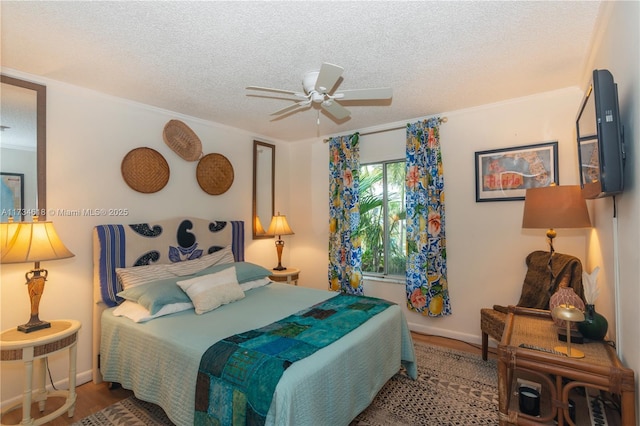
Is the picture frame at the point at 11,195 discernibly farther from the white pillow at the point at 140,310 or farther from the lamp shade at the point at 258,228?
the lamp shade at the point at 258,228

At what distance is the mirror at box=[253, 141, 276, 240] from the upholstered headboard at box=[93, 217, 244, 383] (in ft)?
1.78

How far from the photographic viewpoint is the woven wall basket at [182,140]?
346cm

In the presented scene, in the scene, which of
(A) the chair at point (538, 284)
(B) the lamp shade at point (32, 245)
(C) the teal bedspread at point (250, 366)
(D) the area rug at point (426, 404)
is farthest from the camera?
(A) the chair at point (538, 284)

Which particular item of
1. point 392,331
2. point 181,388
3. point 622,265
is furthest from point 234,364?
point 622,265

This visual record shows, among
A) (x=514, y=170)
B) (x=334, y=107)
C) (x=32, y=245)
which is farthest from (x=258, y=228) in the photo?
(x=514, y=170)

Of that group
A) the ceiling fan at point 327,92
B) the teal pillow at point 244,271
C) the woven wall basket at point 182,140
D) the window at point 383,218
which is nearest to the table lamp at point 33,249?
the teal pillow at point 244,271

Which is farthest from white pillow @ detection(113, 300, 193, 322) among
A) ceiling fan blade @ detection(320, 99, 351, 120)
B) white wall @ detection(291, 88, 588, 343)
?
white wall @ detection(291, 88, 588, 343)

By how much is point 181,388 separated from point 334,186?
306cm

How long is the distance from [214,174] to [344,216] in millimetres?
1803

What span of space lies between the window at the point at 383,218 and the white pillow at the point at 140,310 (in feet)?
8.03

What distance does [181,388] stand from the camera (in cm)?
198

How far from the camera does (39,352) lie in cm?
206

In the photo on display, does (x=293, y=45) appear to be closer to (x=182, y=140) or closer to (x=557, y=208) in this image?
(x=182, y=140)

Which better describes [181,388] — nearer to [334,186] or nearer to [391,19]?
[391,19]
